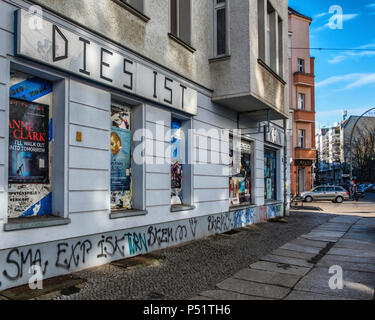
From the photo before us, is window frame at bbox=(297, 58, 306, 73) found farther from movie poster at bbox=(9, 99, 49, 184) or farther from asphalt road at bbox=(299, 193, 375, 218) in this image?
movie poster at bbox=(9, 99, 49, 184)

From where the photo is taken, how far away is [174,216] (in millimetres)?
7672

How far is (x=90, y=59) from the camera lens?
558cm

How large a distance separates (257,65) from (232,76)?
34.2 inches

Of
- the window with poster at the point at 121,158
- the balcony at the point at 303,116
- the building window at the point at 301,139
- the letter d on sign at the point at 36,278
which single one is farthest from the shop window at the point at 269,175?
the building window at the point at 301,139

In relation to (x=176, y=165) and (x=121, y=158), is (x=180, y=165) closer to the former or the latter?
(x=176, y=165)

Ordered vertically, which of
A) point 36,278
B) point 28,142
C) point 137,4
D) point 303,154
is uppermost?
point 137,4

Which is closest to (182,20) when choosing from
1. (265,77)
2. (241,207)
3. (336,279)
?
(265,77)

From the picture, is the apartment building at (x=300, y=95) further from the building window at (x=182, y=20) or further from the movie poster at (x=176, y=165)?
the movie poster at (x=176, y=165)

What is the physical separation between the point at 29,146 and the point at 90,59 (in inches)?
67.5

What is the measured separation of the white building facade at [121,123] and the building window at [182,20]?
3 cm

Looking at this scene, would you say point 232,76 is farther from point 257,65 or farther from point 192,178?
point 192,178

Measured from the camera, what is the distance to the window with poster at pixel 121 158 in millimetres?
6574

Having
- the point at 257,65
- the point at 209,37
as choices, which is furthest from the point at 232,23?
the point at 257,65

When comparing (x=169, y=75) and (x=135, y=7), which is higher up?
(x=135, y=7)
